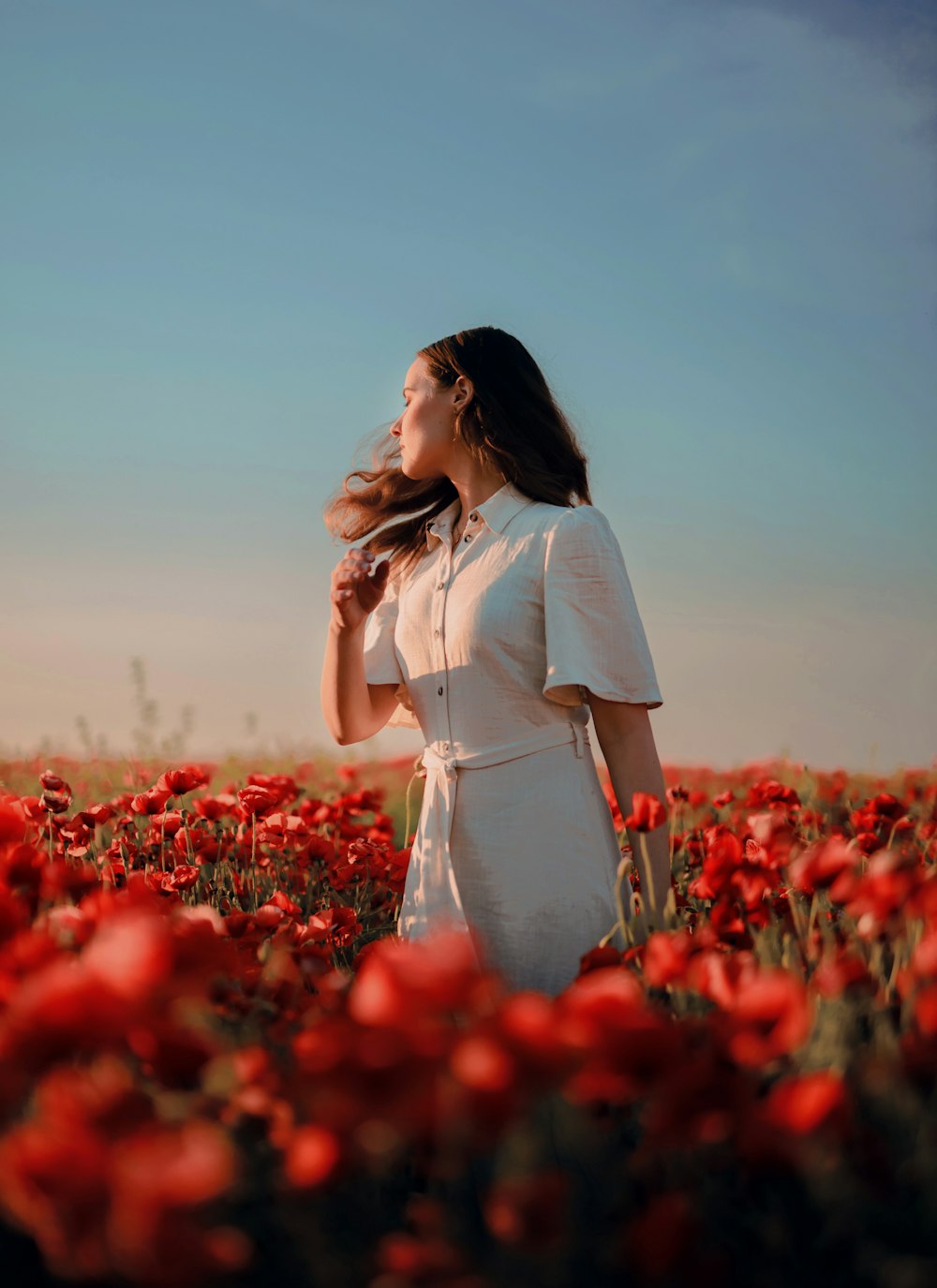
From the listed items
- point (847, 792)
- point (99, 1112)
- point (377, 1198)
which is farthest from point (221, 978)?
point (847, 792)

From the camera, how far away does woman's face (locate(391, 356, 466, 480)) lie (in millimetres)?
2672

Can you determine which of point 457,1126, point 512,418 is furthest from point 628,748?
point 457,1126

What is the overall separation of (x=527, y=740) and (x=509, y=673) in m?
0.15

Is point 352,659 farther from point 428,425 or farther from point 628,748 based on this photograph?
point 628,748

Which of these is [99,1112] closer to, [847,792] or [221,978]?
[221,978]

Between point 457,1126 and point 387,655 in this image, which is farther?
point 387,655

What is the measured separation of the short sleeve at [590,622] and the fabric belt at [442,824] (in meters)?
0.10

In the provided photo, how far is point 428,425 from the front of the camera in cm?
267

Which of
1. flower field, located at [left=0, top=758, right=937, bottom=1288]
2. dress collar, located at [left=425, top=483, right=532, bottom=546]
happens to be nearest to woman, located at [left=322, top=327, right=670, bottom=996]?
dress collar, located at [left=425, top=483, right=532, bottom=546]

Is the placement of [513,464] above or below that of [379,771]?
above

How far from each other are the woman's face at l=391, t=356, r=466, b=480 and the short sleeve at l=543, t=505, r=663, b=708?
43 cm

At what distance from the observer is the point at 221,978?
55.9 inches

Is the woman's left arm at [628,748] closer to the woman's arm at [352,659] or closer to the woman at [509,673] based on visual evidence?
the woman at [509,673]

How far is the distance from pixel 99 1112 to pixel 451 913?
5.36 ft
